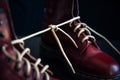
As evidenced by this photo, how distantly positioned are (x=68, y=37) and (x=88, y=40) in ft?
0.15

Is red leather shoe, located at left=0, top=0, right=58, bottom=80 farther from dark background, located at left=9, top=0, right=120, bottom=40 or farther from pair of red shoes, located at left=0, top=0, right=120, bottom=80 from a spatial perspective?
dark background, located at left=9, top=0, right=120, bottom=40

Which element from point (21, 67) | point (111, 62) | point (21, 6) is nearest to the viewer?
point (21, 67)

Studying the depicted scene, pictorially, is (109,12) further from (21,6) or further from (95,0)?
(21,6)

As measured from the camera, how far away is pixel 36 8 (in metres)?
0.94

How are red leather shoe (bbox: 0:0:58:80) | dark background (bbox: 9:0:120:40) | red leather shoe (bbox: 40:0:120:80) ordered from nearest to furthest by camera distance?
1. red leather shoe (bbox: 0:0:58:80)
2. red leather shoe (bbox: 40:0:120:80)
3. dark background (bbox: 9:0:120:40)

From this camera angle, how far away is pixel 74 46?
2.04 ft

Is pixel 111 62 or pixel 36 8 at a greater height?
pixel 36 8

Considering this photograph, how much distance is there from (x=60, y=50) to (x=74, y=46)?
1.5 inches

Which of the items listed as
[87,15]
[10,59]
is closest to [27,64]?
[10,59]

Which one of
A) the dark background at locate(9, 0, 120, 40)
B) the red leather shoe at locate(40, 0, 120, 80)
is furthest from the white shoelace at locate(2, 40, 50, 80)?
the dark background at locate(9, 0, 120, 40)

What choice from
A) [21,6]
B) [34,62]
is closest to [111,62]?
[34,62]

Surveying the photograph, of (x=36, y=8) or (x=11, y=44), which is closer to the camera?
(x=11, y=44)

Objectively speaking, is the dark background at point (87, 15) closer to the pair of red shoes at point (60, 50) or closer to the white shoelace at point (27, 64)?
the pair of red shoes at point (60, 50)

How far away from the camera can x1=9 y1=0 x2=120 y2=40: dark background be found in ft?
3.04
